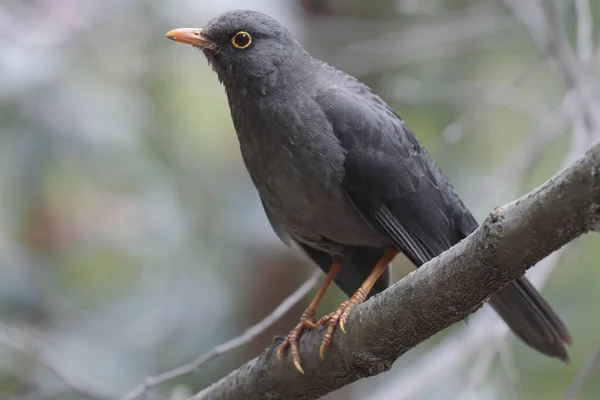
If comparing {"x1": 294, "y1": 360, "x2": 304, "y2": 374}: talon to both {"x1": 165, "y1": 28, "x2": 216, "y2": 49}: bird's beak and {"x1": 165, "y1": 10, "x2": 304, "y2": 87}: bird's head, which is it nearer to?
{"x1": 165, "y1": 10, "x2": 304, "y2": 87}: bird's head

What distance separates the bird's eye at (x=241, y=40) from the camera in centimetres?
383

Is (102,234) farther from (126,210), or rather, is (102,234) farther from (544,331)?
(544,331)

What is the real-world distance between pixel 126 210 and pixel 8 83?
149cm

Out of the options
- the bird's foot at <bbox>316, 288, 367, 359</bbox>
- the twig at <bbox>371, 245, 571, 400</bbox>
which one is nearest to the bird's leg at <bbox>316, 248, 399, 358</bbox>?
the bird's foot at <bbox>316, 288, 367, 359</bbox>

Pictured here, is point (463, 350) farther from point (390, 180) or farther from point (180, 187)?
point (180, 187)

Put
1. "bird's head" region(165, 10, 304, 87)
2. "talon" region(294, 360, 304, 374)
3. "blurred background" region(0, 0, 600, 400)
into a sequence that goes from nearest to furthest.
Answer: "talon" region(294, 360, 304, 374), "bird's head" region(165, 10, 304, 87), "blurred background" region(0, 0, 600, 400)

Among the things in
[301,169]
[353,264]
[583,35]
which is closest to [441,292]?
[301,169]

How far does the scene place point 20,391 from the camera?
4.35 meters

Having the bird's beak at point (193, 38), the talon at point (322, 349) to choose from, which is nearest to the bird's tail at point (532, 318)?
the talon at point (322, 349)

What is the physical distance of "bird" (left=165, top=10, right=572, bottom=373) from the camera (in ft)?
11.6

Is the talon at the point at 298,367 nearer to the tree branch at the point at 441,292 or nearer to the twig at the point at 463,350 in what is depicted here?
the tree branch at the point at 441,292

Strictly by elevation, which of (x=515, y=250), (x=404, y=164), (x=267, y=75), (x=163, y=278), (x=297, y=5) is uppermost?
(x=297, y=5)

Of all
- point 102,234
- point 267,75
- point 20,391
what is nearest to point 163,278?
point 102,234

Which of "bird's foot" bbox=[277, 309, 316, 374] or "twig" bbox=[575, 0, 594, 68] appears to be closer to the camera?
"bird's foot" bbox=[277, 309, 316, 374]
